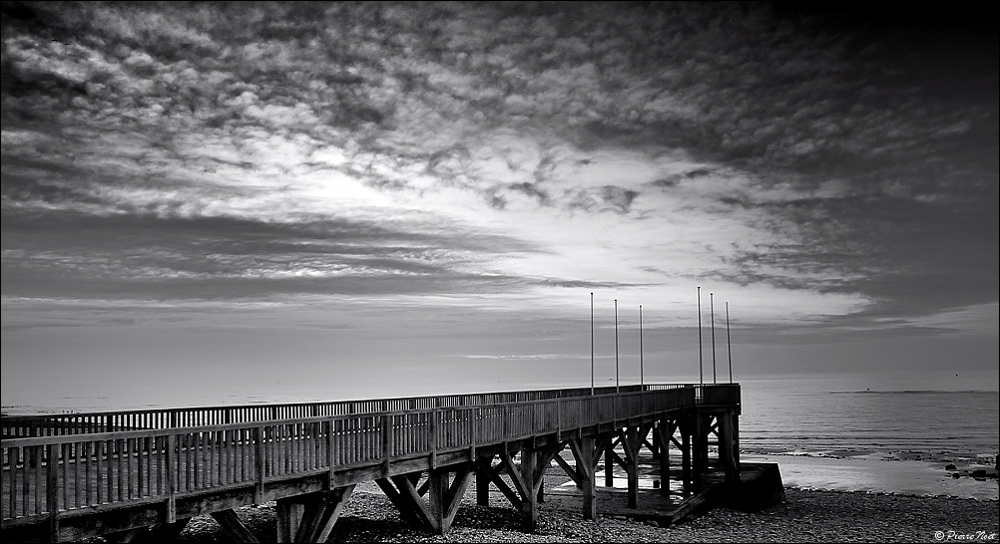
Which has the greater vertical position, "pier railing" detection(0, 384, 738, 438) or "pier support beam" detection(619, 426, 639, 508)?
"pier railing" detection(0, 384, 738, 438)

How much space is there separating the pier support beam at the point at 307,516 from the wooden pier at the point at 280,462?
0.02 metres

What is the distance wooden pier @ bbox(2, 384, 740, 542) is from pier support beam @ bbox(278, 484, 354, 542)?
22 millimetres

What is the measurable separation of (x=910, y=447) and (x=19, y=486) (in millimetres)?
73633

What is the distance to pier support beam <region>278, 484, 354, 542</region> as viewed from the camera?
50.1ft

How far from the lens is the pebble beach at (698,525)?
20.9m

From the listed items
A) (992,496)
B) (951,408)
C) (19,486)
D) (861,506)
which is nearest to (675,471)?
(861,506)

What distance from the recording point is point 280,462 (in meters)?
14.2

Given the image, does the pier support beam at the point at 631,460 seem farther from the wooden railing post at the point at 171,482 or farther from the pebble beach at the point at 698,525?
the wooden railing post at the point at 171,482

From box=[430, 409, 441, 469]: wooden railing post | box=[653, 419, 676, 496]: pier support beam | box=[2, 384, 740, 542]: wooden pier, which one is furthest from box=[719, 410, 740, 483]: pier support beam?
box=[430, 409, 441, 469]: wooden railing post

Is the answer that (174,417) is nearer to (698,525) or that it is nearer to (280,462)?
(280,462)

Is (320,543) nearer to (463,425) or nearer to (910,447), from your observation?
(463,425)

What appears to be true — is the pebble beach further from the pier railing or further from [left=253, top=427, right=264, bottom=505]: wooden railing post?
[left=253, top=427, right=264, bottom=505]: wooden railing post

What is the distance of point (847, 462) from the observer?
2328 inches

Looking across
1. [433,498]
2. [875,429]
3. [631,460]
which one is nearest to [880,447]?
[875,429]
